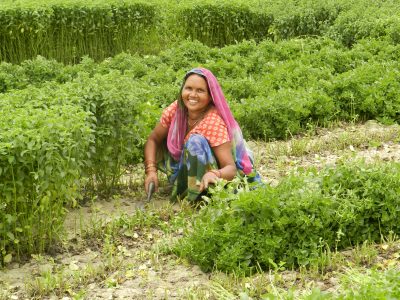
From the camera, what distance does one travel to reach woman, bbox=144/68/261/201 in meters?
6.71

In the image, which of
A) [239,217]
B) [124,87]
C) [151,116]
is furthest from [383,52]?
[239,217]

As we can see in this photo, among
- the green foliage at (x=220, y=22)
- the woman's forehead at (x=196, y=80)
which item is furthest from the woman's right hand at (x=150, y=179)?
the green foliage at (x=220, y=22)

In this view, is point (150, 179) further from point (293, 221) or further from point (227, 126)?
point (293, 221)

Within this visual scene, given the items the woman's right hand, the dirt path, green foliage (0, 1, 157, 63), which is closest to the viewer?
the dirt path

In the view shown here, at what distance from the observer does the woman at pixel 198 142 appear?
22.0 feet

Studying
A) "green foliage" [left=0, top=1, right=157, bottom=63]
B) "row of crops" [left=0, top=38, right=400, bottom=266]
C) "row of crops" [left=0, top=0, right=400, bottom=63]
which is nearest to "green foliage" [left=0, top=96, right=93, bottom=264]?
"row of crops" [left=0, top=38, right=400, bottom=266]

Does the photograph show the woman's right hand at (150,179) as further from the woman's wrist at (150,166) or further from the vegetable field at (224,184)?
the vegetable field at (224,184)

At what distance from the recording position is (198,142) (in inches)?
264

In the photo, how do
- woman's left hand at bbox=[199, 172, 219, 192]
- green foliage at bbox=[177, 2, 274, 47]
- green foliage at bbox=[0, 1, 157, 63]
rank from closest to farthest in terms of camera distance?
1. woman's left hand at bbox=[199, 172, 219, 192]
2. green foliage at bbox=[0, 1, 157, 63]
3. green foliage at bbox=[177, 2, 274, 47]

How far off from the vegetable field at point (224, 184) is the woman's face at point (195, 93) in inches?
19.8

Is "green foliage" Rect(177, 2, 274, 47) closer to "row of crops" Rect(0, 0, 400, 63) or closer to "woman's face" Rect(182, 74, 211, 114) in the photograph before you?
"row of crops" Rect(0, 0, 400, 63)

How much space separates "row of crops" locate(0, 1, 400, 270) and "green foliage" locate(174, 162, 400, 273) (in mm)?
82

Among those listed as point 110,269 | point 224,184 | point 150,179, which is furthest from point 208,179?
A: point 110,269

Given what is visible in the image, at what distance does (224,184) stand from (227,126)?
93 cm
